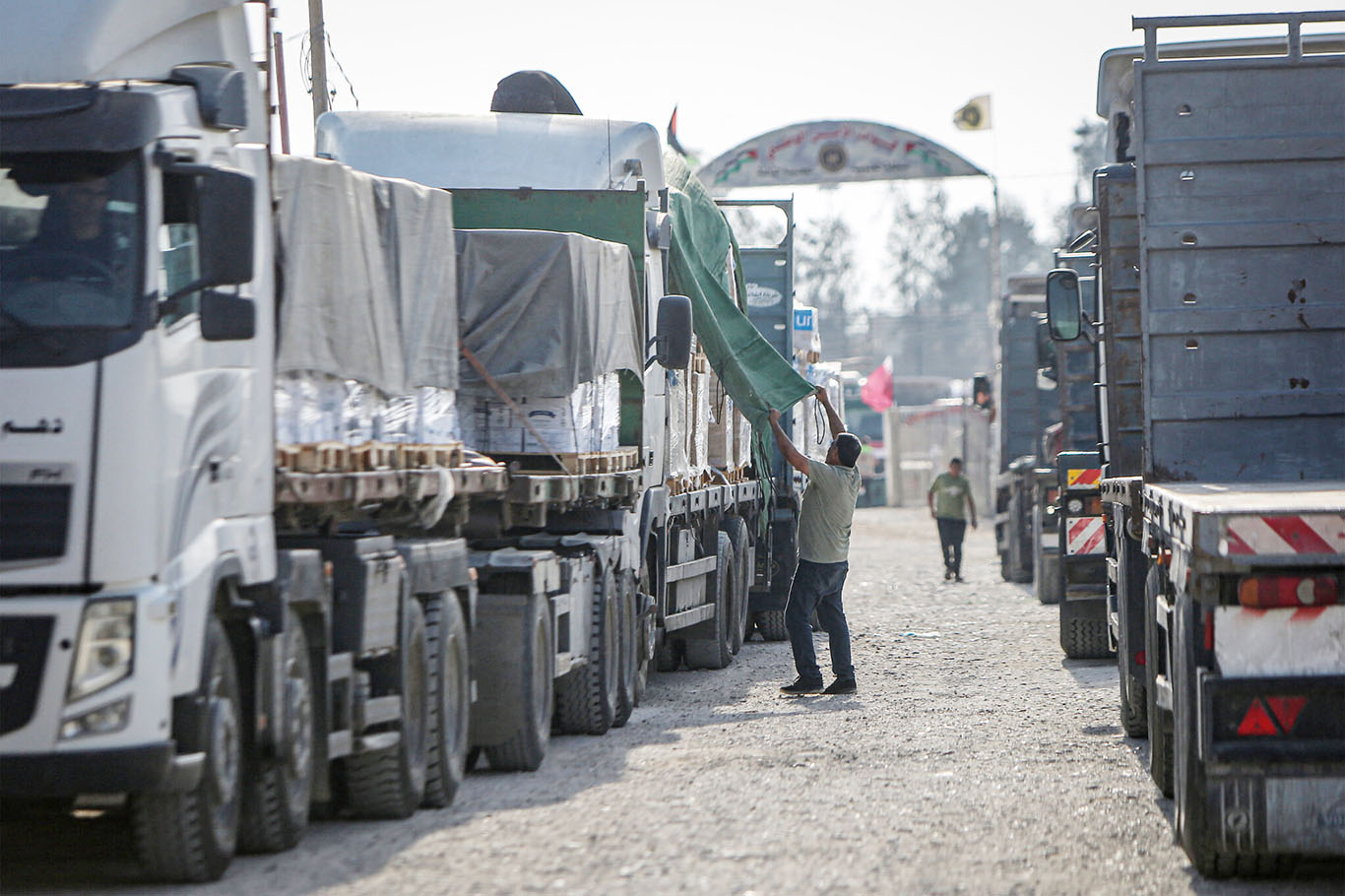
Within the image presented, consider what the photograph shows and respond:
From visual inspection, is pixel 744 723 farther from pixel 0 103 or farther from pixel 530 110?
pixel 0 103

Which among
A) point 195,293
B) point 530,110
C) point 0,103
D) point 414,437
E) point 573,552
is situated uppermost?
point 530,110

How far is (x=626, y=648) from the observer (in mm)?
12461

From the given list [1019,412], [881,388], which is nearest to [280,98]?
[1019,412]

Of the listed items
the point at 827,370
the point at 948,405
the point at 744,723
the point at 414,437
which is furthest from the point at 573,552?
the point at 948,405

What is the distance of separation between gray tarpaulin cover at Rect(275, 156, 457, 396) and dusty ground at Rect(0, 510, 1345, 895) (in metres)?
1.95

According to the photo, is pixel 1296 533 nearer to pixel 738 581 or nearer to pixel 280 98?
pixel 280 98

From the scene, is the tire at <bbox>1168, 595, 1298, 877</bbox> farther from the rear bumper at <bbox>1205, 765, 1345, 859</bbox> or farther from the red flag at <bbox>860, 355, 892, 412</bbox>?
the red flag at <bbox>860, 355, 892, 412</bbox>

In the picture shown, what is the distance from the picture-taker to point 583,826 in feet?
26.9

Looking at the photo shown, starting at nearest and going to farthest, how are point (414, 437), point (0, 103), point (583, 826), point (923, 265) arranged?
point (0, 103), point (583, 826), point (414, 437), point (923, 265)

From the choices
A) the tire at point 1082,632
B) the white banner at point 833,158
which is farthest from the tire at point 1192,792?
the white banner at point 833,158

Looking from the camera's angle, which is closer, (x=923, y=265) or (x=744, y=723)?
(x=744, y=723)

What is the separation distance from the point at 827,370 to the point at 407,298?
50.5 ft

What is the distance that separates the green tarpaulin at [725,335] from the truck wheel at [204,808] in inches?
298

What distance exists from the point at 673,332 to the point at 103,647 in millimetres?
6372
